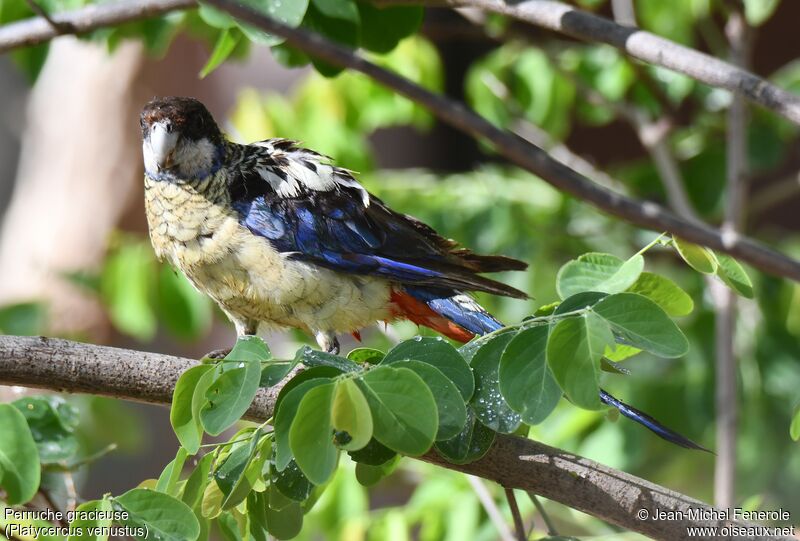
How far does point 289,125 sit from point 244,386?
2114 millimetres

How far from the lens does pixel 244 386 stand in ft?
4.25

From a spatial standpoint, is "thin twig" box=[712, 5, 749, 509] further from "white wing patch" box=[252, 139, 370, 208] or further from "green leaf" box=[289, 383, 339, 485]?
"green leaf" box=[289, 383, 339, 485]

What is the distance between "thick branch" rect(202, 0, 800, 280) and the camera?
1050 millimetres

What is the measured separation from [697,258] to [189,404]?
69cm

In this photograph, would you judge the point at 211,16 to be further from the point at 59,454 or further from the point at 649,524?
the point at 649,524

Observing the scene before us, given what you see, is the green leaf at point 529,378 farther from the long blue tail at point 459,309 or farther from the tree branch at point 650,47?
the long blue tail at point 459,309

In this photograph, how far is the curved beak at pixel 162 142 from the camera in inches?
83.0

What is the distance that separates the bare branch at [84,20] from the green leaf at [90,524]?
941 millimetres

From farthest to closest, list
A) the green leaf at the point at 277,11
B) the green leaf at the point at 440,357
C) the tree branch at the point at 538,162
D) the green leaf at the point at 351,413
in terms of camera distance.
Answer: the green leaf at the point at 277,11 < the green leaf at the point at 440,357 < the green leaf at the point at 351,413 < the tree branch at the point at 538,162

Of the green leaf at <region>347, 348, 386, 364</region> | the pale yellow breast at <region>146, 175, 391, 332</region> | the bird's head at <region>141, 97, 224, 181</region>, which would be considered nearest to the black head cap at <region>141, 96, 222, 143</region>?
the bird's head at <region>141, 97, 224, 181</region>

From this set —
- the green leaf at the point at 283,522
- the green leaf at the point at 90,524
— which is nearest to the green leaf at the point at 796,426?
the green leaf at the point at 283,522

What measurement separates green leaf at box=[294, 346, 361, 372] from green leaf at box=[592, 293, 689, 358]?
31 cm

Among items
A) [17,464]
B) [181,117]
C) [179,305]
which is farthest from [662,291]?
[179,305]

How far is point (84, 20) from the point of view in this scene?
1.94 m
